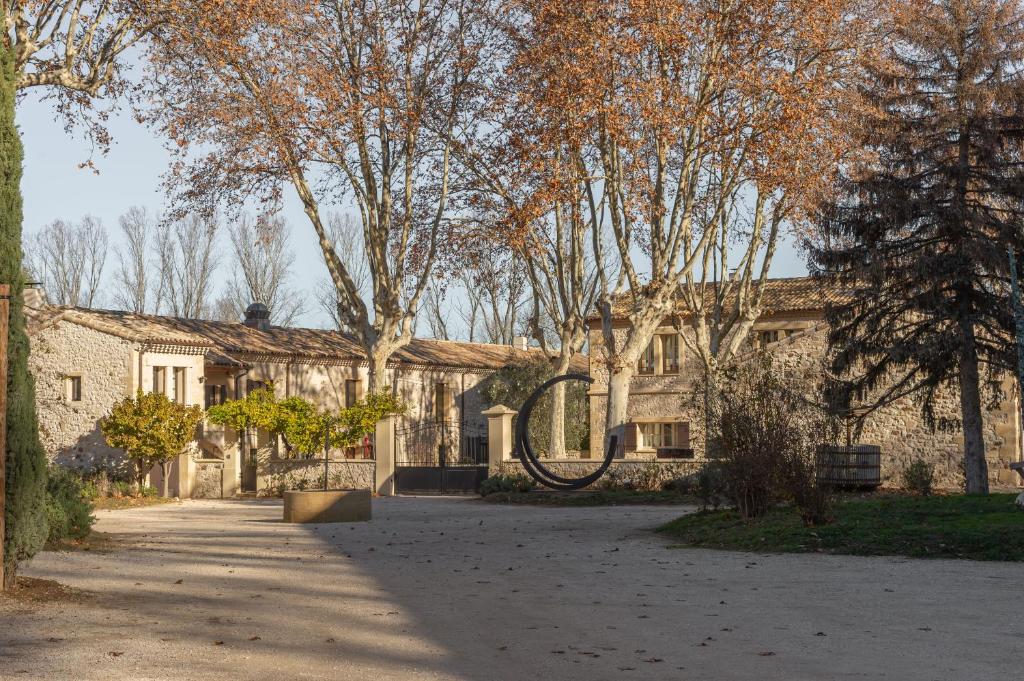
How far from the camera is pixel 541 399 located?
4053 cm

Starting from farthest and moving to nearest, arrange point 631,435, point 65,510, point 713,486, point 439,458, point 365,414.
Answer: point 439,458 → point 631,435 → point 365,414 → point 713,486 → point 65,510

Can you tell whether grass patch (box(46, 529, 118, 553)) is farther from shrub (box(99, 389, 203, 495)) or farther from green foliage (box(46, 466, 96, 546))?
shrub (box(99, 389, 203, 495))

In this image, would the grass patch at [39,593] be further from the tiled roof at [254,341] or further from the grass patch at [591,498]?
the tiled roof at [254,341]

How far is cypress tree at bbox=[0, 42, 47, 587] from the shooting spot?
9.35 meters

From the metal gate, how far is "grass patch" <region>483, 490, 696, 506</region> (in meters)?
4.55

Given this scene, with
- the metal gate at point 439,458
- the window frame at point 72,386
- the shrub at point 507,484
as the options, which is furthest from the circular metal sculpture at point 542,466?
the window frame at point 72,386

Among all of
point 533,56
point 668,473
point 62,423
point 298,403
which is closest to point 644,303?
point 668,473

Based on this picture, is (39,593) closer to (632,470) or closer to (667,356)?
(632,470)

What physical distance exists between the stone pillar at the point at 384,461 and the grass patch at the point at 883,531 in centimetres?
1480

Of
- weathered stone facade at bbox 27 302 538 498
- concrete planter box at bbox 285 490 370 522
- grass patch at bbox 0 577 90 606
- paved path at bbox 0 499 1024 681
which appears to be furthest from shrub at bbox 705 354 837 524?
weathered stone facade at bbox 27 302 538 498

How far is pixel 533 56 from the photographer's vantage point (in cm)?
2372

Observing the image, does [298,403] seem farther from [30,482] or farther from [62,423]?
[30,482]

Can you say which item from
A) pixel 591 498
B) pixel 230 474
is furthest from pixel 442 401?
pixel 591 498

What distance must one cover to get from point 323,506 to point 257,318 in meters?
22.7
